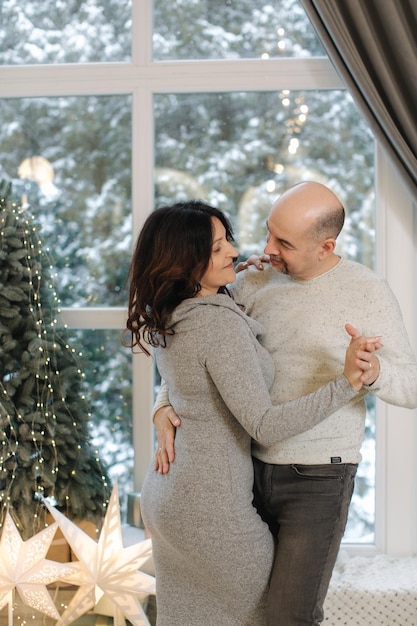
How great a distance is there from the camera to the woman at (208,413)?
5.39ft

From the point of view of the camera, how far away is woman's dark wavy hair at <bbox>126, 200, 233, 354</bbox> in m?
1.70

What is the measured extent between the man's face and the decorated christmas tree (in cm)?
89

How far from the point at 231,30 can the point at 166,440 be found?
5.37 ft

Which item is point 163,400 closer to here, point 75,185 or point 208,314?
point 208,314

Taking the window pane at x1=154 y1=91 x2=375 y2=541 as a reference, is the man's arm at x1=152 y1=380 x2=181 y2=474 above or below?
below

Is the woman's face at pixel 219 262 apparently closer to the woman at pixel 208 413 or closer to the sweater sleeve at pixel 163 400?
the woman at pixel 208 413

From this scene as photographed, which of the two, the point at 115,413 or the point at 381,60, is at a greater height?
the point at 381,60

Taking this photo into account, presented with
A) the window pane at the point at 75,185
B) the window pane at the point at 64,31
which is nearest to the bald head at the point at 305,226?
the window pane at the point at 75,185

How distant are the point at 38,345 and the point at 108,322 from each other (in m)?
0.46

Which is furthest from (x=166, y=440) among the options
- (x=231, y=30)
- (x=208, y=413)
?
(x=231, y=30)

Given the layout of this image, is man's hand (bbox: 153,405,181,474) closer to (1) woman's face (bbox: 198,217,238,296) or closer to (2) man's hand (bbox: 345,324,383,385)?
(1) woman's face (bbox: 198,217,238,296)

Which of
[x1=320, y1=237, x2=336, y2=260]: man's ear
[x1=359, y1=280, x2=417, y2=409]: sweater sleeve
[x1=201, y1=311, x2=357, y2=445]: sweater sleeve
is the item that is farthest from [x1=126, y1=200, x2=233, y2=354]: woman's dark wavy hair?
[x1=359, y1=280, x2=417, y2=409]: sweater sleeve

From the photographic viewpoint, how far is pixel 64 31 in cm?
276

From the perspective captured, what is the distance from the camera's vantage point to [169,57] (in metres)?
2.72
